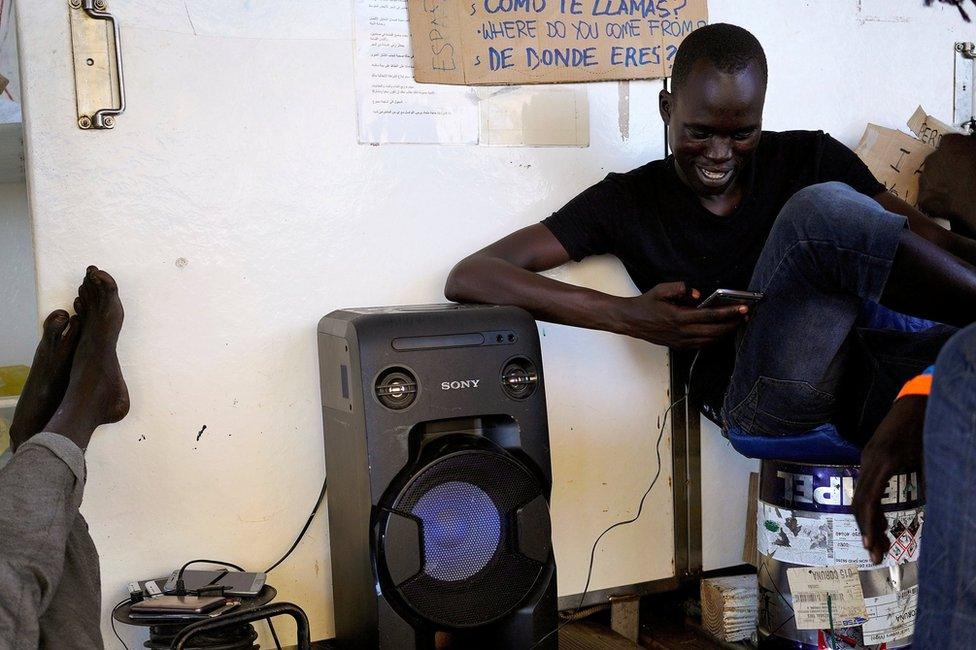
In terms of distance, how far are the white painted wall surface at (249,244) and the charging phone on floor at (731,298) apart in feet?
1.37

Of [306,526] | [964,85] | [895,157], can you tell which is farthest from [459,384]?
[964,85]

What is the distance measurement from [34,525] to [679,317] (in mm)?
986

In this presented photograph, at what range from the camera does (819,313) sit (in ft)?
4.43

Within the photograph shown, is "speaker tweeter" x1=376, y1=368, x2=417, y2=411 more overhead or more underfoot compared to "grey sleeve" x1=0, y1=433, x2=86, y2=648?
more overhead

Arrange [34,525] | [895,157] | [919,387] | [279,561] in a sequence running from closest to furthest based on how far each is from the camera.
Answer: [919,387] < [34,525] < [279,561] < [895,157]

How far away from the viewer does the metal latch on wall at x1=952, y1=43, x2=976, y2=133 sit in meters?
2.16

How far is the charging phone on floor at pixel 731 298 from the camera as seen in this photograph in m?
1.38

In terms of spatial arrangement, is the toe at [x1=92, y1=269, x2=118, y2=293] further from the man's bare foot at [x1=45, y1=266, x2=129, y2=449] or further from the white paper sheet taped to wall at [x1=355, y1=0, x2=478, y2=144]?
the white paper sheet taped to wall at [x1=355, y1=0, x2=478, y2=144]

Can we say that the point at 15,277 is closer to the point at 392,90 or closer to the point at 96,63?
the point at 96,63

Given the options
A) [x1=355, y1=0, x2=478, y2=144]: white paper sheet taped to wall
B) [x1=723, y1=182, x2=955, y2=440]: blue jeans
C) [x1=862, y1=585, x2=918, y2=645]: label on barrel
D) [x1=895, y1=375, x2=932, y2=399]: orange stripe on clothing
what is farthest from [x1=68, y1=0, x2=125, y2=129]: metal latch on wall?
[x1=862, y1=585, x2=918, y2=645]: label on barrel

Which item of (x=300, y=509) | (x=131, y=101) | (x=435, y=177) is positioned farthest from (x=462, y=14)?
(x=300, y=509)

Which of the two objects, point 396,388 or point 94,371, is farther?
point 94,371

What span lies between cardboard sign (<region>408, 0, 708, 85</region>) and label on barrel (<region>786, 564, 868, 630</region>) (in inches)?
40.0

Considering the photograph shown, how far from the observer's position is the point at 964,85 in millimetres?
2166
